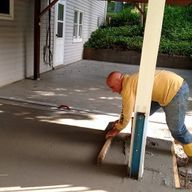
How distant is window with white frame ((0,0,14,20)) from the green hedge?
8.77 m

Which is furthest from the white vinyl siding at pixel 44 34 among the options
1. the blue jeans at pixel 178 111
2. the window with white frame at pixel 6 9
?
the blue jeans at pixel 178 111

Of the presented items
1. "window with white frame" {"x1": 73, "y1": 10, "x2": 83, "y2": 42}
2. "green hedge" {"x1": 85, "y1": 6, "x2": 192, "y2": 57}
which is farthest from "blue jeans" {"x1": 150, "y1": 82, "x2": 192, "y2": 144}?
"green hedge" {"x1": 85, "y1": 6, "x2": 192, "y2": 57}

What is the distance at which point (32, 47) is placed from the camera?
30.7 feet

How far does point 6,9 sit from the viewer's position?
306 inches

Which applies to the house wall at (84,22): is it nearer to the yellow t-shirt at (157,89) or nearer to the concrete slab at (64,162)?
the concrete slab at (64,162)

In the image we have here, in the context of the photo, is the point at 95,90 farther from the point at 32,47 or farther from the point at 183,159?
the point at 183,159

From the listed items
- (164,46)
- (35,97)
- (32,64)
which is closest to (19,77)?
(32,64)

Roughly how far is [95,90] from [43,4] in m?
3.50

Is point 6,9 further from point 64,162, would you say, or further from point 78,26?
point 78,26

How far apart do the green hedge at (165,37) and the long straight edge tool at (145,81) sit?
42.1 ft

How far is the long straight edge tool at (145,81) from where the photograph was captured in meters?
3.09

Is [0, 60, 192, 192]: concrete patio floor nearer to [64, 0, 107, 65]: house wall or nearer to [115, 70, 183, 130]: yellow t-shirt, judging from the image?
[115, 70, 183, 130]: yellow t-shirt

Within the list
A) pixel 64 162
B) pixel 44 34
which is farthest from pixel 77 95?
pixel 64 162

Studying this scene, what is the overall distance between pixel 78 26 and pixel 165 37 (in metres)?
5.25
